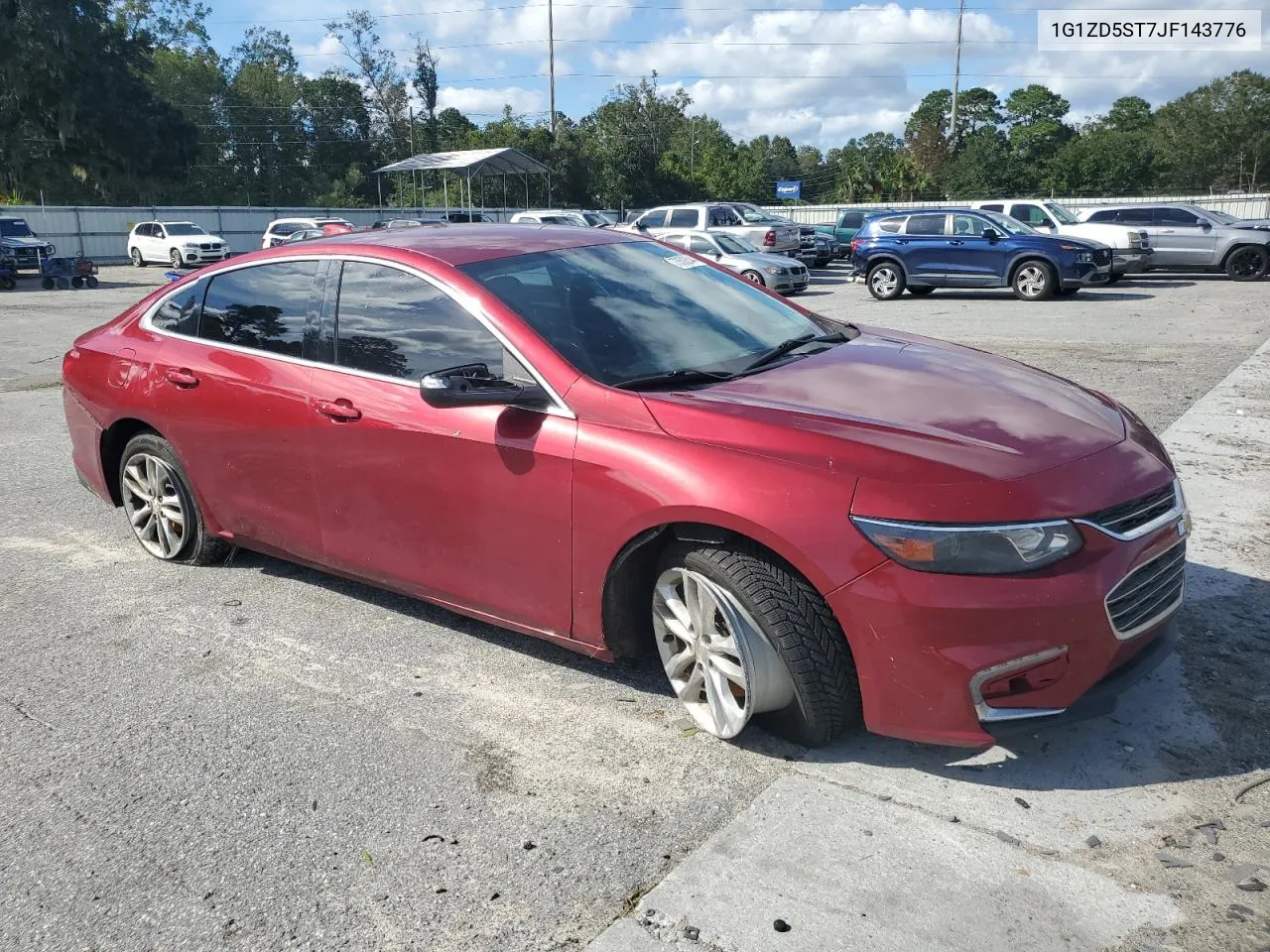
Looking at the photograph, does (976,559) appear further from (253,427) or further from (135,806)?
(253,427)

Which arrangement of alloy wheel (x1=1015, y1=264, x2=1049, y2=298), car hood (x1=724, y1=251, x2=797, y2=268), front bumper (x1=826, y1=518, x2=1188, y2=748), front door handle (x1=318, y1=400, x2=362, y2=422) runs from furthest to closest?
car hood (x1=724, y1=251, x2=797, y2=268) → alloy wheel (x1=1015, y1=264, x2=1049, y2=298) → front door handle (x1=318, y1=400, x2=362, y2=422) → front bumper (x1=826, y1=518, x2=1188, y2=748)

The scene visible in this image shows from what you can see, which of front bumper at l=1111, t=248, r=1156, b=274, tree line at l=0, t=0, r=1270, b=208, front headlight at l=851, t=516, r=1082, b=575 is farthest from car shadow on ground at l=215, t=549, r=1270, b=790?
tree line at l=0, t=0, r=1270, b=208

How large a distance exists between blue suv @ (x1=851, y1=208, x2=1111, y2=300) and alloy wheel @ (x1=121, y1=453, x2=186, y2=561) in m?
17.7

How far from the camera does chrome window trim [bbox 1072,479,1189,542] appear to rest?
2.94 meters

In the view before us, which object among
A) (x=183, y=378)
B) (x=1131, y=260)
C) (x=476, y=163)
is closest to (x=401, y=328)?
(x=183, y=378)

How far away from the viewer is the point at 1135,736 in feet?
10.9

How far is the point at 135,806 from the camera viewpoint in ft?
10.2

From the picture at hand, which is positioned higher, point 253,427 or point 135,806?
point 253,427

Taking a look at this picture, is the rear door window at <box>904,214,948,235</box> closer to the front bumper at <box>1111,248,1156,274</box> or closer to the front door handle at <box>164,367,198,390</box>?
the front bumper at <box>1111,248,1156,274</box>

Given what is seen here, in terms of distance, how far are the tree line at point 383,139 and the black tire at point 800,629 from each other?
52033 millimetres

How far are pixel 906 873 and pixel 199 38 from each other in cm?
8407

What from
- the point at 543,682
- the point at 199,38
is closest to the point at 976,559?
the point at 543,682

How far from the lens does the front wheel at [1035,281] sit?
63.8 ft

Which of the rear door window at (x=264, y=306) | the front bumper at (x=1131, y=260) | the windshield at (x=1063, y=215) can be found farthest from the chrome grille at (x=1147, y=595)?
the windshield at (x=1063, y=215)
